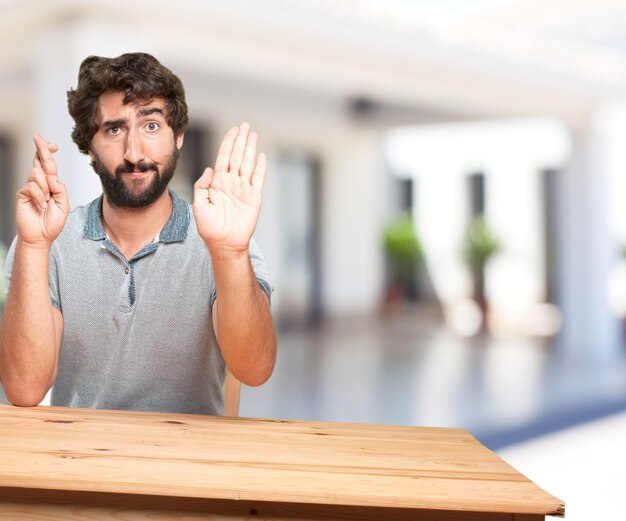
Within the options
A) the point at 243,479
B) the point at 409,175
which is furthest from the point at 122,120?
the point at 409,175

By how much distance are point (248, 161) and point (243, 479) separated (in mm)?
680

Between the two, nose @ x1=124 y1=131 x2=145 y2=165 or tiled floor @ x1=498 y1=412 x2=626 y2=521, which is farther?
tiled floor @ x1=498 y1=412 x2=626 y2=521

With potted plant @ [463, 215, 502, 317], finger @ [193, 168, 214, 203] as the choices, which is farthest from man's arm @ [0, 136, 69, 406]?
potted plant @ [463, 215, 502, 317]

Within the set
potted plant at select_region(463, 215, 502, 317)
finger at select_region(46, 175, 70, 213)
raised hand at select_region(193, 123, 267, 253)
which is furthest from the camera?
potted plant at select_region(463, 215, 502, 317)

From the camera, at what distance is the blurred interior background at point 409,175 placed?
5383 millimetres

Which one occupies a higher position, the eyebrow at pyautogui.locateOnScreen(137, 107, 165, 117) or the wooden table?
the eyebrow at pyautogui.locateOnScreen(137, 107, 165, 117)

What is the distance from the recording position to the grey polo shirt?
1.90 metres

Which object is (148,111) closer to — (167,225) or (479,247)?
(167,225)

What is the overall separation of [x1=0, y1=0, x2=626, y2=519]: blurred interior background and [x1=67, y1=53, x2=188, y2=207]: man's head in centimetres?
283

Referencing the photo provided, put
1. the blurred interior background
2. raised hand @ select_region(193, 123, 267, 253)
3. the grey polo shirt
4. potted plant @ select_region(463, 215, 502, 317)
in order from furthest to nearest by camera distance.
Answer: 1. potted plant @ select_region(463, 215, 502, 317)
2. the blurred interior background
3. the grey polo shirt
4. raised hand @ select_region(193, 123, 267, 253)

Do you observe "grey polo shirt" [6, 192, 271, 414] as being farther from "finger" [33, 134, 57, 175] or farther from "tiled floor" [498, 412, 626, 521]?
"tiled floor" [498, 412, 626, 521]

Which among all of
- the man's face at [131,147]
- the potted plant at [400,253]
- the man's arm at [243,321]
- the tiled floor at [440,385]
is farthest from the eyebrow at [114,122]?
the potted plant at [400,253]

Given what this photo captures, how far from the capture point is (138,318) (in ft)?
6.23

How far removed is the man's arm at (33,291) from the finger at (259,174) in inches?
15.4
